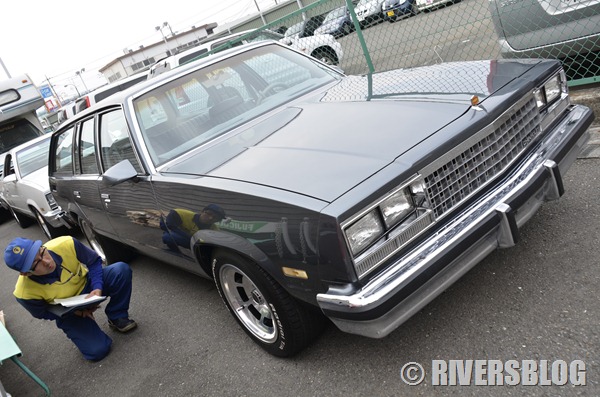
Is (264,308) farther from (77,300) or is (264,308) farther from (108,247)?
(108,247)

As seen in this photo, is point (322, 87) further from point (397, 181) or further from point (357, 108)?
point (397, 181)

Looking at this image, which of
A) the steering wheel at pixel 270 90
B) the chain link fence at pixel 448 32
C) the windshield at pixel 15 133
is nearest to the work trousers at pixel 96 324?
the steering wheel at pixel 270 90

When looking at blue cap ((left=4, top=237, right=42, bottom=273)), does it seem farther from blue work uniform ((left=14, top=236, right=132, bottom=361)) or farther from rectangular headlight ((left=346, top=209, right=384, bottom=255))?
rectangular headlight ((left=346, top=209, right=384, bottom=255))

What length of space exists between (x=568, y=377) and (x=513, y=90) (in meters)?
1.47

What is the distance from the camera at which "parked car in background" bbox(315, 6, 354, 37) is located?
21.5 feet

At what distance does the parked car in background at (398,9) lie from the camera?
5.92 metres

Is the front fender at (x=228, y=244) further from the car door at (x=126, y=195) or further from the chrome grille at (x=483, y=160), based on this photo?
the chrome grille at (x=483, y=160)

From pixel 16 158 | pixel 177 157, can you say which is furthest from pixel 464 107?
pixel 16 158

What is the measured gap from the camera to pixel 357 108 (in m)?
2.90

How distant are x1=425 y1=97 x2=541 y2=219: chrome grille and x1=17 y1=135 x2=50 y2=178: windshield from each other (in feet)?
23.9

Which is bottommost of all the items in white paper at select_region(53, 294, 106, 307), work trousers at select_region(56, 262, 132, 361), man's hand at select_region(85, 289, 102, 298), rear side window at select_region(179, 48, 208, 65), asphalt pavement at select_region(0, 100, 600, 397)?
asphalt pavement at select_region(0, 100, 600, 397)

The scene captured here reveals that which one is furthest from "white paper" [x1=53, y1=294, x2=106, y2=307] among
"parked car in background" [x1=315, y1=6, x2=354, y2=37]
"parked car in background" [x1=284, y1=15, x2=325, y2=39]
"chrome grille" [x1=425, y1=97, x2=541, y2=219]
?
"parked car in background" [x1=284, y1=15, x2=325, y2=39]

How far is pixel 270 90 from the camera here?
3684 mm

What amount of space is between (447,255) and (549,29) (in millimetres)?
3216
